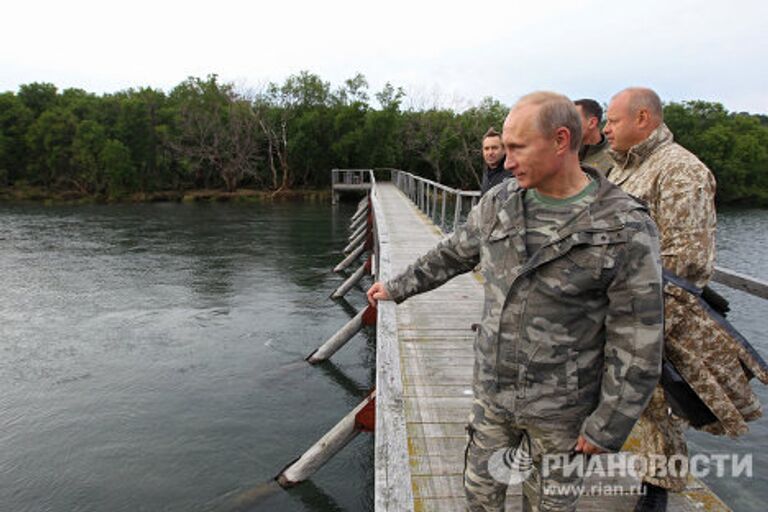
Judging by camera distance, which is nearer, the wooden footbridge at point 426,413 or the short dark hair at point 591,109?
the wooden footbridge at point 426,413

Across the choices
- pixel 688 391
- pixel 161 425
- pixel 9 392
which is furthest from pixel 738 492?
pixel 9 392

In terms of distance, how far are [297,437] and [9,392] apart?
499cm

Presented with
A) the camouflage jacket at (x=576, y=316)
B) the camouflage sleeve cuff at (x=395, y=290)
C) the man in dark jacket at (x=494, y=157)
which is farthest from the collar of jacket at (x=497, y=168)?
the camouflage jacket at (x=576, y=316)

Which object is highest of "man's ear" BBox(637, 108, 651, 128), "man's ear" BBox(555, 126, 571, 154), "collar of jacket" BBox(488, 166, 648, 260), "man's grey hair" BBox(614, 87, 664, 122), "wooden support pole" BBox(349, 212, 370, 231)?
"man's grey hair" BBox(614, 87, 664, 122)

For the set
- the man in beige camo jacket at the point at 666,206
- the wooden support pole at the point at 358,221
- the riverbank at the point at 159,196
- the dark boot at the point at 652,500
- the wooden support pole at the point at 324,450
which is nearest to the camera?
the man in beige camo jacket at the point at 666,206

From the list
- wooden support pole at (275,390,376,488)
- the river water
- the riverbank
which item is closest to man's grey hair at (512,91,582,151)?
wooden support pole at (275,390,376,488)

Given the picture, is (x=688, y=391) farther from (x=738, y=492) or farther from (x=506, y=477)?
(x=738, y=492)

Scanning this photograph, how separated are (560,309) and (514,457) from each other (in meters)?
0.69

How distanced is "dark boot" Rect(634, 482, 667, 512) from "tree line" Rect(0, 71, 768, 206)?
39.5m

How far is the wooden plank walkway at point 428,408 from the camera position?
2129 millimetres

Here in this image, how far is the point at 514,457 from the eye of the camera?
2.09 m

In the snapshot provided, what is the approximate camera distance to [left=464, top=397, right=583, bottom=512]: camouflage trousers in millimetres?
1937

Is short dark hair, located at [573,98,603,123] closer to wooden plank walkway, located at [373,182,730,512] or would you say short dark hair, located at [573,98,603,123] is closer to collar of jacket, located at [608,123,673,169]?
collar of jacket, located at [608,123,673,169]

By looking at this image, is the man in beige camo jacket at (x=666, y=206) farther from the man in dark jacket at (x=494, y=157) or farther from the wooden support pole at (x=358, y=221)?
the wooden support pole at (x=358, y=221)
